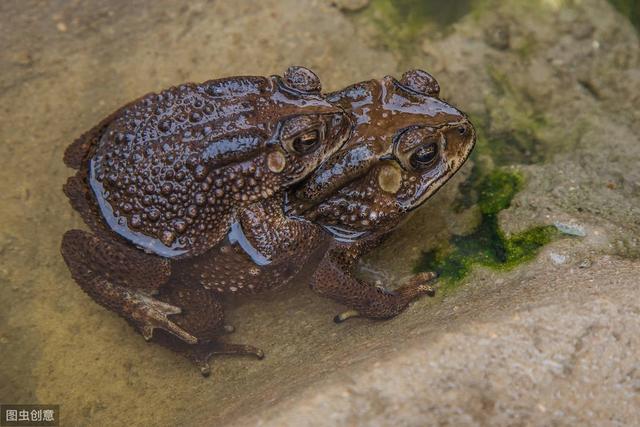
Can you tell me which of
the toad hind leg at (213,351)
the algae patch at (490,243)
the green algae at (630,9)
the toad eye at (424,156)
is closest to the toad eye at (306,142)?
the toad eye at (424,156)

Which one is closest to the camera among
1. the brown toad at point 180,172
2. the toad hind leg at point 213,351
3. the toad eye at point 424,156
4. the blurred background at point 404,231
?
the blurred background at point 404,231

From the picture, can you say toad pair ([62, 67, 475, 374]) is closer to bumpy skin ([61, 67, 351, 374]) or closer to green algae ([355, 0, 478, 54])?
bumpy skin ([61, 67, 351, 374])

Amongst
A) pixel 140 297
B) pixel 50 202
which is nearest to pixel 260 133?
pixel 140 297

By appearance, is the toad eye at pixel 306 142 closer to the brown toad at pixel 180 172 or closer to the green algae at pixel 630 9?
the brown toad at pixel 180 172

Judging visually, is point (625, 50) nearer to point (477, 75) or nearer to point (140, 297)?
point (477, 75)

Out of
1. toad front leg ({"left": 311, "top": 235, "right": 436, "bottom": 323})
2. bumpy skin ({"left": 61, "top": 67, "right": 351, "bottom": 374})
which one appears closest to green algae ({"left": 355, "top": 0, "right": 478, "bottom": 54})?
bumpy skin ({"left": 61, "top": 67, "right": 351, "bottom": 374})

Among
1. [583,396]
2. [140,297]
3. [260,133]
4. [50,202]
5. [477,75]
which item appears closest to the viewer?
[583,396]
